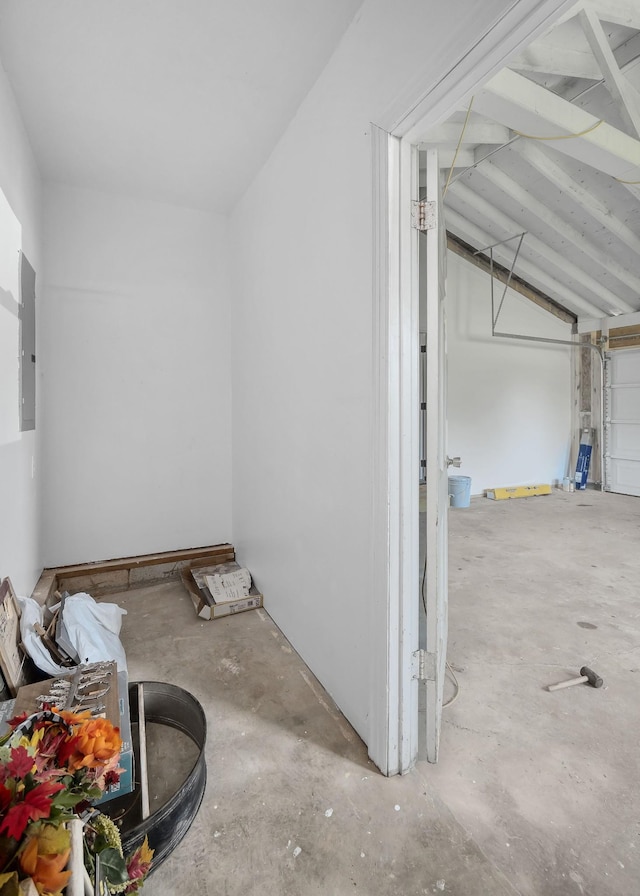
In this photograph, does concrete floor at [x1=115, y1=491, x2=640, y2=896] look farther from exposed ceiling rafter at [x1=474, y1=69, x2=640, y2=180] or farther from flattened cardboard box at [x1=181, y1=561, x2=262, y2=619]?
exposed ceiling rafter at [x1=474, y1=69, x2=640, y2=180]


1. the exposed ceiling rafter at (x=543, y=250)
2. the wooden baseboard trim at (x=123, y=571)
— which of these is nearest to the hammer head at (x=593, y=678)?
the wooden baseboard trim at (x=123, y=571)

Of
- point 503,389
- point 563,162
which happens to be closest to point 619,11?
point 563,162

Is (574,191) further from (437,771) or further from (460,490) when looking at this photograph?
(437,771)

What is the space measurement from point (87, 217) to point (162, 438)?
1.67 meters

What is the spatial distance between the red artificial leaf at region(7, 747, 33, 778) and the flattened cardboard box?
213cm

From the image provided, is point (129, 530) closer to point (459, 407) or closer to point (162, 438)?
point (162, 438)

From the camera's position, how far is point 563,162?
4336 millimetres

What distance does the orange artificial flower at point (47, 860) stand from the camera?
591mm

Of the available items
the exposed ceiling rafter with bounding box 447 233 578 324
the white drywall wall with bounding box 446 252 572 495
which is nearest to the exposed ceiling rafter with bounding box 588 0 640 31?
the exposed ceiling rafter with bounding box 447 233 578 324

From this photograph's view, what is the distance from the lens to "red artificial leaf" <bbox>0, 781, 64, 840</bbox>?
590 millimetres

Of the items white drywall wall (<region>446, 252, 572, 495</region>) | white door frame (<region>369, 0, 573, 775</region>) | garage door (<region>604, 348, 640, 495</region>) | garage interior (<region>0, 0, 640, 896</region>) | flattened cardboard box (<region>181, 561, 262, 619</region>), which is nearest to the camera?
garage interior (<region>0, 0, 640, 896</region>)

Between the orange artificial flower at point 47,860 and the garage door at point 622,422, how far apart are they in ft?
26.5

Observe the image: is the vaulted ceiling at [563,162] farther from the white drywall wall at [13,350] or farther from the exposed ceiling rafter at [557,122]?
the white drywall wall at [13,350]

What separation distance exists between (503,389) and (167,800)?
6.66 metres
